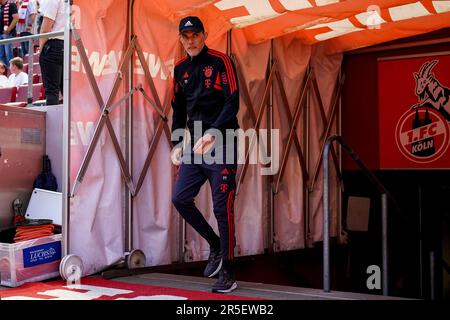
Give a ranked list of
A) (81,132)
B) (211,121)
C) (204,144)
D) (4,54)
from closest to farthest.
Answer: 1. (204,144)
2. (211,121)
3. (81,132)
4. (4,54)

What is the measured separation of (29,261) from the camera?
166 inches

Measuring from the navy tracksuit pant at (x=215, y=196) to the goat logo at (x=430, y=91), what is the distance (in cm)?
404

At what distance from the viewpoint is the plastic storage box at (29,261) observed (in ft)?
13.6

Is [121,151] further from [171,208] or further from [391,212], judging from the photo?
[391,212]

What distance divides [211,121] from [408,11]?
2806mm

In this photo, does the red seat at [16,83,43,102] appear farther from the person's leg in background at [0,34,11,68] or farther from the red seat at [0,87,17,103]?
the person's leg in background at [0,34,11,68]

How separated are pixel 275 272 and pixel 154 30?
118 inches

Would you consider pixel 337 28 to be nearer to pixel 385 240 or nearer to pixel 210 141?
pixel 385 240

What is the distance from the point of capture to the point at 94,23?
15.5 feet

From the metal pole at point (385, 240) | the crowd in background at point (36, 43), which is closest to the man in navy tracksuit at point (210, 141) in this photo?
the crowd in background at point (36, 43)

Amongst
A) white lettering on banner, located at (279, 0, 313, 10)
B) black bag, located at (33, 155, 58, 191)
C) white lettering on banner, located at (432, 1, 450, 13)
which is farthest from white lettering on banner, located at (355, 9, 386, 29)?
black bag, located at (33, 155, 58, 191)

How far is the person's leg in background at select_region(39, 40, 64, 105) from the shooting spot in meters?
5.53

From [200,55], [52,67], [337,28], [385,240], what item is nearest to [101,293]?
[200,55]

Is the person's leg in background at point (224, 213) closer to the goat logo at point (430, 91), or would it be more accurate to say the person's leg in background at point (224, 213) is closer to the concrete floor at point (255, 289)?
the concrete floor at point (255, 289)
